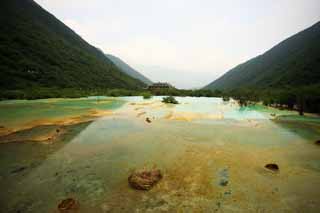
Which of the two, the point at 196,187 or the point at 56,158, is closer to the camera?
the point at 196,187

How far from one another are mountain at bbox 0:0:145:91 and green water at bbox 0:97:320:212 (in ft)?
123

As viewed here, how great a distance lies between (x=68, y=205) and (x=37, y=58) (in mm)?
58130

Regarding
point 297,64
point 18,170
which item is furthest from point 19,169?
point 297,64

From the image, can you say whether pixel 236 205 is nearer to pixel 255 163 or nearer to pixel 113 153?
pixel 255 163

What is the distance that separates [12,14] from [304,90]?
84.0 m

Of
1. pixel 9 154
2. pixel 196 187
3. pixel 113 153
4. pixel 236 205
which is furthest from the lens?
pixel 113 153

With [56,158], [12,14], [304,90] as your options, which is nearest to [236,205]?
[56,158]

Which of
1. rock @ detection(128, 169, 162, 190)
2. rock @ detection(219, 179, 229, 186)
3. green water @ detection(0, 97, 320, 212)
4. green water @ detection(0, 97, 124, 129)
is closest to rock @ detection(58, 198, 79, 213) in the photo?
green water @ detection(0, 97, 320, 212)

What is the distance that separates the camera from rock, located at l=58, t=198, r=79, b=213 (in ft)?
10.8

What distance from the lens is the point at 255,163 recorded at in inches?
219

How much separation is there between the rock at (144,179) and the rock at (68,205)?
128 cm

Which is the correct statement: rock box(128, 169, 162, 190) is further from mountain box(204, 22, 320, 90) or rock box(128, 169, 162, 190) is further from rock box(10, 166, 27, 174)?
mountain box(204, 22, 320, 90)

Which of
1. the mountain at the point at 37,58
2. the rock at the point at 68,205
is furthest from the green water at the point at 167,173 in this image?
the mountain at the point at 37,58

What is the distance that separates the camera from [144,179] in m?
4.24
